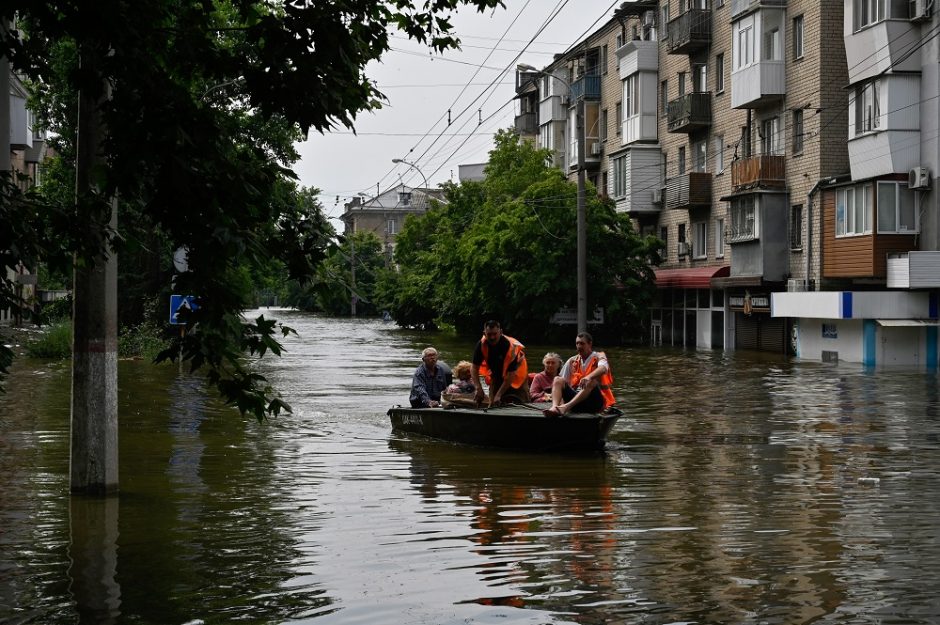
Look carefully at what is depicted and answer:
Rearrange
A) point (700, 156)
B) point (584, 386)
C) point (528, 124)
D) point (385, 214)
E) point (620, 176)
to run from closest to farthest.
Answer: point (584, 386)
point (700, 156)
point (620, 176)
point (528, 124)
point (385, 214)

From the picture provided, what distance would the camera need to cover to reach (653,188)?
5569 centimetres

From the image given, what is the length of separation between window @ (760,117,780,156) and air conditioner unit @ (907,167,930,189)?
8.05 meters

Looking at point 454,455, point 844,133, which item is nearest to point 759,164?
point 844,133

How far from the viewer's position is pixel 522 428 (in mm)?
16047

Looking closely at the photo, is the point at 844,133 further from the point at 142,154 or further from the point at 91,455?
the point at 142,154

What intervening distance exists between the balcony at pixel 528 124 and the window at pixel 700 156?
1031 inches

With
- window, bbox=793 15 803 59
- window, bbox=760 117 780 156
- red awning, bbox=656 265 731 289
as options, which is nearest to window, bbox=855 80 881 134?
window, bbox=793 15 803 59

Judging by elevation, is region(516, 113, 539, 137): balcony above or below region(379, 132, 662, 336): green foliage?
above

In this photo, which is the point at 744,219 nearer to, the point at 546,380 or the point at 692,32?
the point at 692,32

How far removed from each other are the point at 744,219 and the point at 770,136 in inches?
121

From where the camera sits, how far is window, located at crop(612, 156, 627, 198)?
187 ft

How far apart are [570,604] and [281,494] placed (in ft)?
18.8

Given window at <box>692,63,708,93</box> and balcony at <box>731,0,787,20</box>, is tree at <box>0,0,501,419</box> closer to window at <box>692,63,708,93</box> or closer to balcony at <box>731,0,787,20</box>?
balcony at <box>731,0,787,20</box>

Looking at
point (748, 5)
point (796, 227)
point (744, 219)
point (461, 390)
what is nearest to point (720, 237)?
point (744, 219)
